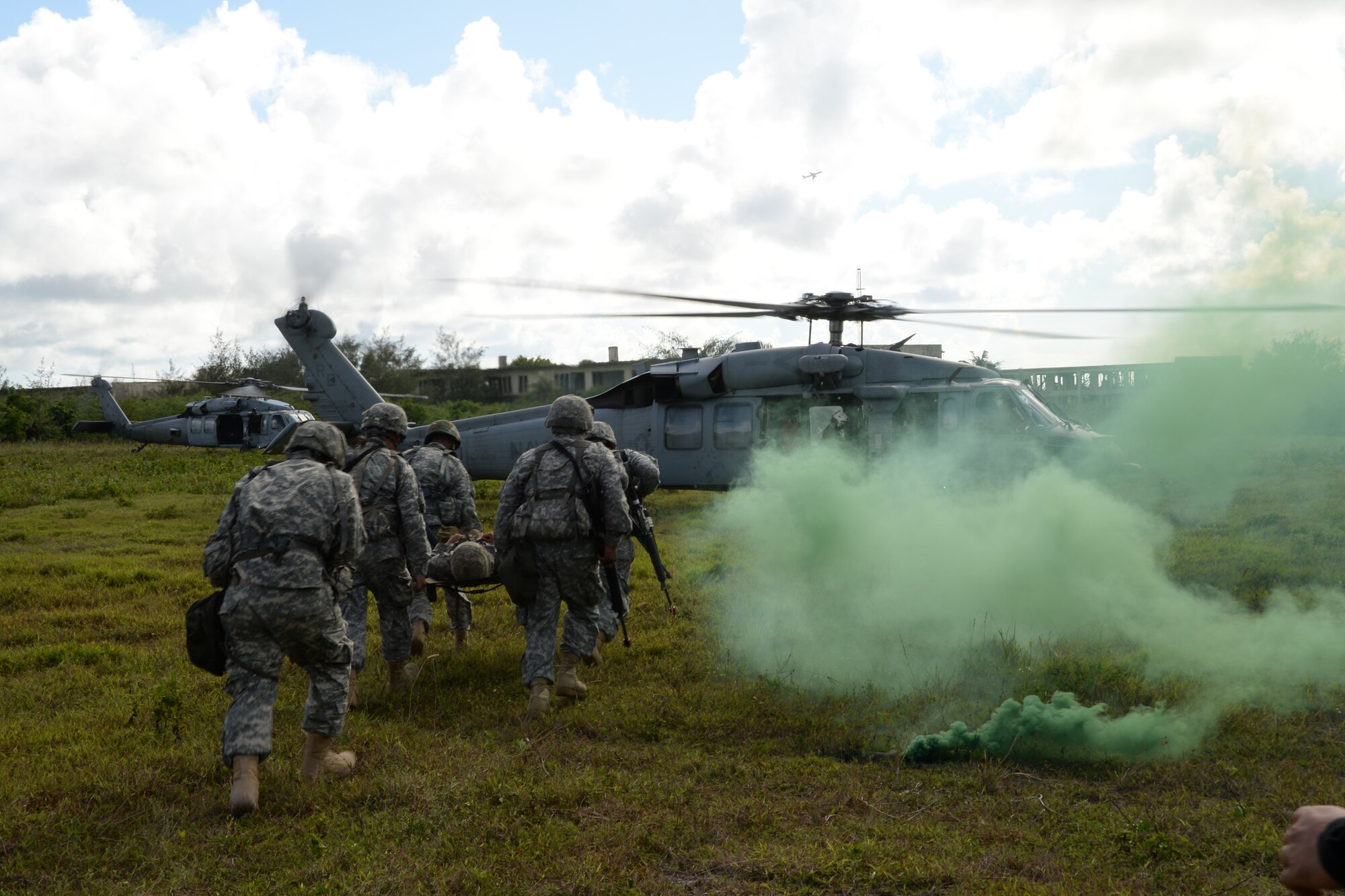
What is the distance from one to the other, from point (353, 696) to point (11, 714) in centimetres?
213

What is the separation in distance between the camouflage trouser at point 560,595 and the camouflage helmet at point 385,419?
1327mm

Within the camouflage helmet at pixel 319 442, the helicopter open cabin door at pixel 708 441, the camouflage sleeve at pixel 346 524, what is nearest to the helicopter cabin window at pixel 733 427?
the helicopter open cabin door at pixel 708 441

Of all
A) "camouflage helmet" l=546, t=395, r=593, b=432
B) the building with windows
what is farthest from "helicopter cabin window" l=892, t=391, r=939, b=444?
the building with windows

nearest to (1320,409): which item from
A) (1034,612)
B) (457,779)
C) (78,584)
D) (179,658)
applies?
(1034,612)

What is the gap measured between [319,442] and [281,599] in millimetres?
851

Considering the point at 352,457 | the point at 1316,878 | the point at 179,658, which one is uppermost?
the point at 352,457

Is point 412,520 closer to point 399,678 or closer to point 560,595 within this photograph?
point 560,595

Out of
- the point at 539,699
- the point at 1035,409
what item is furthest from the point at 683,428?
the point at 539,699

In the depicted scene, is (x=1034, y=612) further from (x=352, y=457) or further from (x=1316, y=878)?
(x=1316, y=878)

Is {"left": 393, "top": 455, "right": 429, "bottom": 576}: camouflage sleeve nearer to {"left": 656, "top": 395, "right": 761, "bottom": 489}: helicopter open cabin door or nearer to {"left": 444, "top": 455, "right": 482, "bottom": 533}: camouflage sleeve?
{"left": 444, "top": 455, "right": 482, "bottom": 533}: camouflage sleeve

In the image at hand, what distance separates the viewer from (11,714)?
6.13 m

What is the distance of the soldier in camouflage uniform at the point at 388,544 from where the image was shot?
6.33 meters

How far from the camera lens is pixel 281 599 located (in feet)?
15.3

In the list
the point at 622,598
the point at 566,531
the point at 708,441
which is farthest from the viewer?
the point at 708,441
